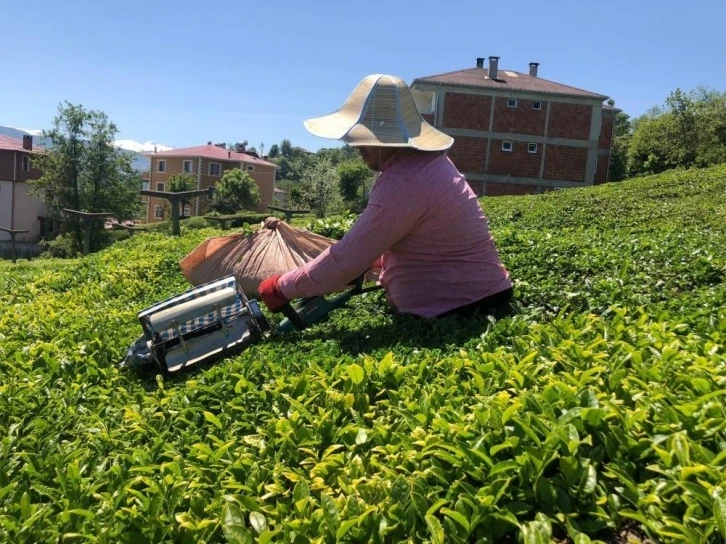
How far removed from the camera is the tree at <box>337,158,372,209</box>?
151 ft

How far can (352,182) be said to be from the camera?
46.5 meters

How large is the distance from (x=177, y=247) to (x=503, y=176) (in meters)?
26.3

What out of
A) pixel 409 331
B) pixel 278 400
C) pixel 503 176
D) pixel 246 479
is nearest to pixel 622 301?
pixel 409 331

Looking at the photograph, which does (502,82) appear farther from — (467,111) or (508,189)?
(508,189)

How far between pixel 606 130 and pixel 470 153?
29.0 ft

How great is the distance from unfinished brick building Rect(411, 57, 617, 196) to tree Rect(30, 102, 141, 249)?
65.7 feet

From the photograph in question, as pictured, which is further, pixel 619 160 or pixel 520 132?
pixel 619 160

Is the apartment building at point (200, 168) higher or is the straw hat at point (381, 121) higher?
the apartment building at point (200, 168)

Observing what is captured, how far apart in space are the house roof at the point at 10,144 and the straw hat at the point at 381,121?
4780 cm

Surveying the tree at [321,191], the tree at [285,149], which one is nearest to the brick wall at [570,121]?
the tree at [321,191]

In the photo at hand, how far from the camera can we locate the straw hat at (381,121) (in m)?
2.93

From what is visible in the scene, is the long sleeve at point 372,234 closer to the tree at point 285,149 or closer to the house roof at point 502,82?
the house roof at point 502,82

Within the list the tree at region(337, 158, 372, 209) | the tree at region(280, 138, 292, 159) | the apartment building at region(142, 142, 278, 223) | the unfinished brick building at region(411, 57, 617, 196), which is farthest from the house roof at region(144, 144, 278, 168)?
the tree at region(280, 138, 292, 159)

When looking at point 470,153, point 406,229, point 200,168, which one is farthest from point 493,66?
point 200,168
